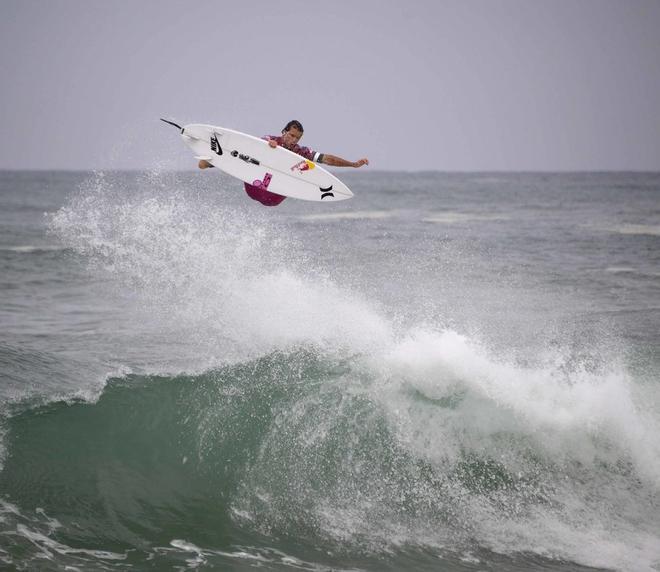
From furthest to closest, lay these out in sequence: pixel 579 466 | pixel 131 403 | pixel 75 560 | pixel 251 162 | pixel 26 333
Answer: pixel 26 333
pixel 251 162
pixel 131 403
pixel 579 466
pixel 75 560

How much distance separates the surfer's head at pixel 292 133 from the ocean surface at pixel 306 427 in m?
2.51

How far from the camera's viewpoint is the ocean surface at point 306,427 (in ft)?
22.6

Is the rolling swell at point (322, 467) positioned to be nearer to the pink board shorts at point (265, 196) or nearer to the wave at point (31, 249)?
the pink board shorts at point (265, 196)

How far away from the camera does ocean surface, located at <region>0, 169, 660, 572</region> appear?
6883mm

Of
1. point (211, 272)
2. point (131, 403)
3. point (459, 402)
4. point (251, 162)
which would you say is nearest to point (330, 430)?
point (459, 402)

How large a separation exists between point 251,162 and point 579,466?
5846mm

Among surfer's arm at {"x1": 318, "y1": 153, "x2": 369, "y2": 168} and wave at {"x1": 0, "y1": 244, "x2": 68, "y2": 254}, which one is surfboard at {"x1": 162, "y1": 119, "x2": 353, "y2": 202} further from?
wave at {"x1": 0, "y1": 244, "x2": 68, "y2": 254}

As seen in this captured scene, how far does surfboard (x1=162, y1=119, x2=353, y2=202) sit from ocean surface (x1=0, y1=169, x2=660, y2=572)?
192 centimetres

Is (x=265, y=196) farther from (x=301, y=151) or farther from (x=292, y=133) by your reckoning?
(x=292, y=133)

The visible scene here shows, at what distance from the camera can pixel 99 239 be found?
1255 cm

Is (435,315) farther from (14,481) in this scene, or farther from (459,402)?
(14,481)

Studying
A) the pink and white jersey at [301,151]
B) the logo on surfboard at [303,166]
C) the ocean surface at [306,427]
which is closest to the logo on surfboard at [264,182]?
the logo on surfboard at [303,166]

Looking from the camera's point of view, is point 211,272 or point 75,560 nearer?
point 75,560

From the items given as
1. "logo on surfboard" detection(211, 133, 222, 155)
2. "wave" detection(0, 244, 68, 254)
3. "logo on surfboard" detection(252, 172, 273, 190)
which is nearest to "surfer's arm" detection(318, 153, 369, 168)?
"logo on surfboard" detection(252, 172, 273, 190)
